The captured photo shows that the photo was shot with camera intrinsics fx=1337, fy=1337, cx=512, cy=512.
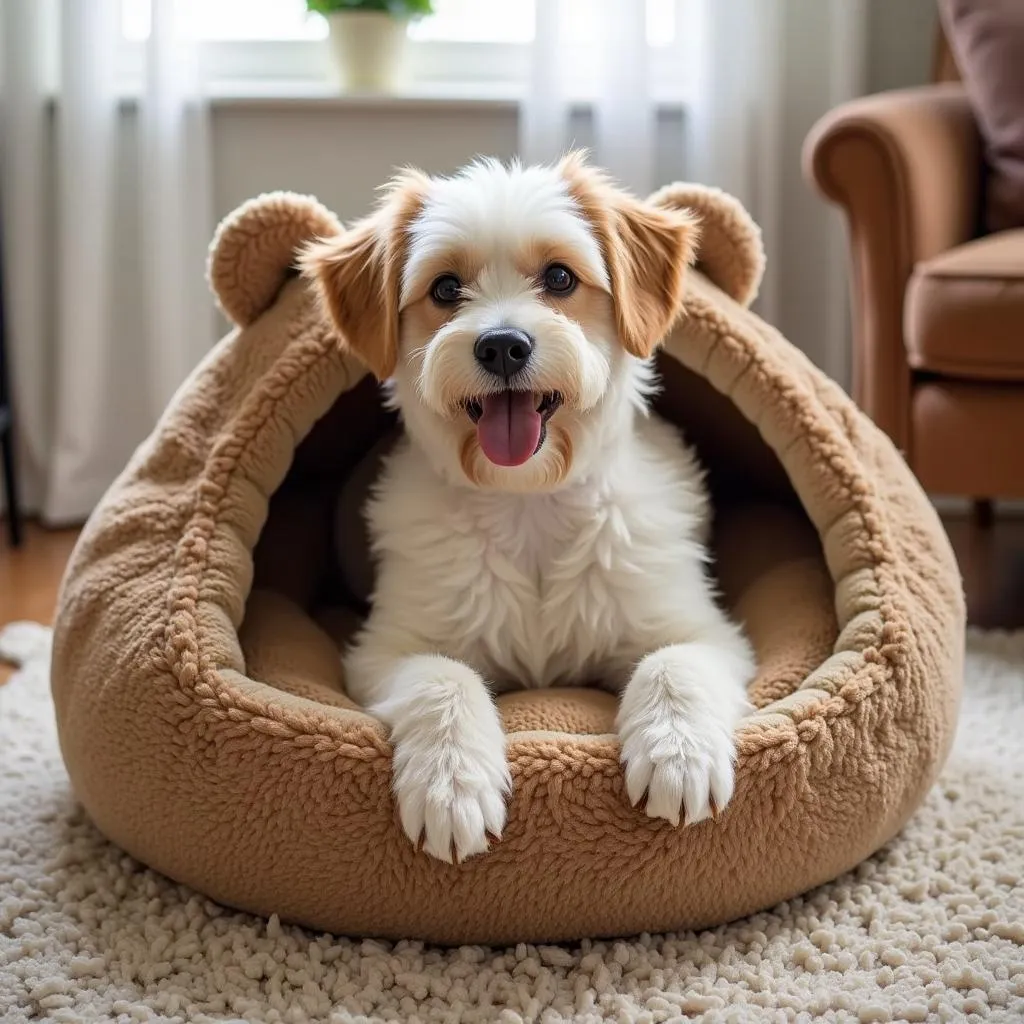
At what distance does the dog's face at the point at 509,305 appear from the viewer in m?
1.65

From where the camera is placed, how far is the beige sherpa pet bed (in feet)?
5.10

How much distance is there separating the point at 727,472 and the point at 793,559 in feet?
1.23

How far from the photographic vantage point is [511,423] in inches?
67.0

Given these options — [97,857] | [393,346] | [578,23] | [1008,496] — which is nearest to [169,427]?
[393,346]

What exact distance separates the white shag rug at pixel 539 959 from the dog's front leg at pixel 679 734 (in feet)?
0.65

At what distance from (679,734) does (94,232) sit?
9.23ft

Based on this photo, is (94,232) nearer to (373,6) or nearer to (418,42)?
(373,6)

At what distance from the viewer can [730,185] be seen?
371 centimetres

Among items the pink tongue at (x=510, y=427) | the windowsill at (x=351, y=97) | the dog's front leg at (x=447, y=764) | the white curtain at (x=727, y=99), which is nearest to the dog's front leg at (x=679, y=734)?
the dog's front leg at (x=447, y=764)

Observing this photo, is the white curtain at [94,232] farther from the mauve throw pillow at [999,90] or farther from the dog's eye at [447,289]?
the dog's eye at [447,289]

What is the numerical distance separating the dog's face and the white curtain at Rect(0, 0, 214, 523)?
2.04 meters

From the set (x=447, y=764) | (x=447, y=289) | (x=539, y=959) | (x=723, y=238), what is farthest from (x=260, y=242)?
(x=539, y=959)

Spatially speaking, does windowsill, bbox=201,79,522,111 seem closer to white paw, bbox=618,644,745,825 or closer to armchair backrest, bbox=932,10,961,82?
armchair backrest, bbox=932,10,961,82

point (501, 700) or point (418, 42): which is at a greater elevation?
point (418, 42)
